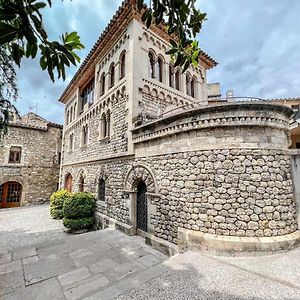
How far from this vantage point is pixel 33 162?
16.9 m

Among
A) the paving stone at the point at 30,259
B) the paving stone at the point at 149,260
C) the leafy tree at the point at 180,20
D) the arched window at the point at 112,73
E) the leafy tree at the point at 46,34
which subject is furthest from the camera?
the arched window at the point at 112,73

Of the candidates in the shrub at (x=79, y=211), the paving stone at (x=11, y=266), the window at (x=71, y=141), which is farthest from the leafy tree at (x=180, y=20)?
the window at (x=71, y=141)

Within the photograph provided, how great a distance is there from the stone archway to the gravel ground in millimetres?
3958

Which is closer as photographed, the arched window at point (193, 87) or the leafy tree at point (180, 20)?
the leafy tree at point (180, 20)

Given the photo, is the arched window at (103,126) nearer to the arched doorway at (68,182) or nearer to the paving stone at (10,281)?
the arched doorway at (68,182)

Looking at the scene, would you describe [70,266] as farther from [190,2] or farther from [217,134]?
[190,2]

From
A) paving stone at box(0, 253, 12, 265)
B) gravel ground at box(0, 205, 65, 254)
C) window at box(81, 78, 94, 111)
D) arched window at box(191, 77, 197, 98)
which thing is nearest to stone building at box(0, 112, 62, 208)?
gravel ground at box(0, 205, 65, 254)

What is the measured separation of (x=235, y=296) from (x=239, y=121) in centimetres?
385

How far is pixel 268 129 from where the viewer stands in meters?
4.89

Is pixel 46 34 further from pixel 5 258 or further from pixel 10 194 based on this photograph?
pixel 10 194

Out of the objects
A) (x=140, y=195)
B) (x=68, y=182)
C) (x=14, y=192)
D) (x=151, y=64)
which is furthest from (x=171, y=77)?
(x=14, y=192)

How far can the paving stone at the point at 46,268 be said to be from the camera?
4.20 m

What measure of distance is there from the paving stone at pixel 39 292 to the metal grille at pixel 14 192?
1524 centimetres

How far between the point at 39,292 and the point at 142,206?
4060 mm
